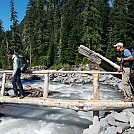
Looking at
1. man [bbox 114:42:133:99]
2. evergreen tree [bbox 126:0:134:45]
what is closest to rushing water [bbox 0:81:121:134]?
man [bbox 114:42:133:99]

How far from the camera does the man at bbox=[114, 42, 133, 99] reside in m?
8.65

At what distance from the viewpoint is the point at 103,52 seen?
5059 centimetres

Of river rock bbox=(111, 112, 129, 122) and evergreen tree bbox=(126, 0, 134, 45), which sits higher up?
evergreen tree bbox=(126, 0, 134, 45)

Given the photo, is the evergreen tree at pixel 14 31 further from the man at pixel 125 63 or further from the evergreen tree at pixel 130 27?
the man at pixel 125 63

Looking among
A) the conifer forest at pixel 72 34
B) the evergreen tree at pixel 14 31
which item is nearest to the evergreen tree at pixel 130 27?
the conifer forest at pixel 72 34

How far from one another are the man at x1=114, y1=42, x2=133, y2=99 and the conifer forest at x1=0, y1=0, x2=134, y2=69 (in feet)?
93.5

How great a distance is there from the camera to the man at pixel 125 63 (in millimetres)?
8648

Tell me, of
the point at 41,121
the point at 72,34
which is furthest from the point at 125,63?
the point at 72,34

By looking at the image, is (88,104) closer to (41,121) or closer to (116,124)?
(116,124)

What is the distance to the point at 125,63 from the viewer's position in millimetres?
8875

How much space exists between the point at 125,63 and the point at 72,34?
149 feet

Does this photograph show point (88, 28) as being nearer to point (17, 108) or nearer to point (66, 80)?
point (66, 80)

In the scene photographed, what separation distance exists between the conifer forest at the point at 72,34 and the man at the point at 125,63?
93.5 feet

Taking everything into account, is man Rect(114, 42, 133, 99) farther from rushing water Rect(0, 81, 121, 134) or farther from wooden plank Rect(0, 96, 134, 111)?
rushing water Rect(0, 81, 121, 134)
